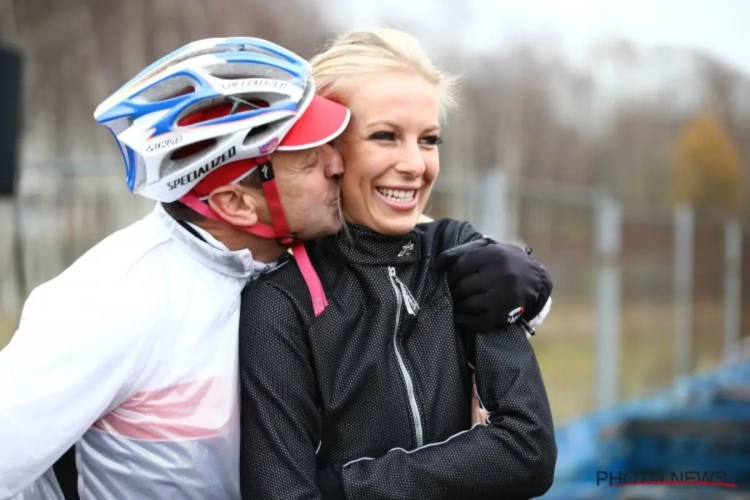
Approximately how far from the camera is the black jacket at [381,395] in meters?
1.75

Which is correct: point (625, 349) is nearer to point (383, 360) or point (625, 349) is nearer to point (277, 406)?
point (383, 360)

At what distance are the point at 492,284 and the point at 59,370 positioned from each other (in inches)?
34.0

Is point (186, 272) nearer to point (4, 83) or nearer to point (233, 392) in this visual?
point (233, 392)

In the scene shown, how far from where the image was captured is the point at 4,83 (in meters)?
4.69

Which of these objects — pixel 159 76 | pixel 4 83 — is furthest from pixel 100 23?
pixel 159 76

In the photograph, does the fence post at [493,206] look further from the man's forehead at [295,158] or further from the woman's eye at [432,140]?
the man's forehead at [295,158]

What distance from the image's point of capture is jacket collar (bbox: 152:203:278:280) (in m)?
1.87

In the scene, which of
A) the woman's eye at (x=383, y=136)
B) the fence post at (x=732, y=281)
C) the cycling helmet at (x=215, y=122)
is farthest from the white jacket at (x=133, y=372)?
the fence post at (x=732, y=281)

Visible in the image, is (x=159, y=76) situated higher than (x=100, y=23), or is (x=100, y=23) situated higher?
(x=100, y=23)

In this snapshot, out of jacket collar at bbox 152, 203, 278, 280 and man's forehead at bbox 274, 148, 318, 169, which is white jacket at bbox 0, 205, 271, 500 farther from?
man's forehead at bbox 274, 148, 318, 169

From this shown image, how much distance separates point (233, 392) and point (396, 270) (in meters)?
0.43

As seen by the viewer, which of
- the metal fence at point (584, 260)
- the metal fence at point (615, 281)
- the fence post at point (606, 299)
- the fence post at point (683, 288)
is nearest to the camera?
the metal fence at point (584, 260)

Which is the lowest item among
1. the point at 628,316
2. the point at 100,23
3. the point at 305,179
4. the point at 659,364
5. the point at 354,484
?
the point at 659,364

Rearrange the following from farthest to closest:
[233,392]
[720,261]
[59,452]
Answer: [720,261], [233,392], [59,452]
